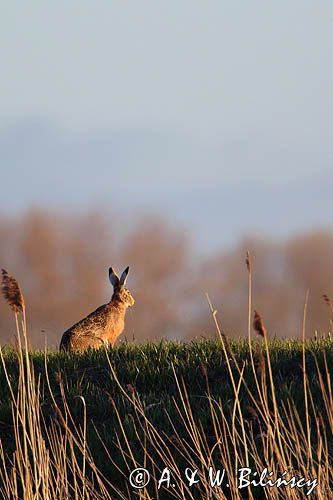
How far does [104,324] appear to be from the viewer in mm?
13812

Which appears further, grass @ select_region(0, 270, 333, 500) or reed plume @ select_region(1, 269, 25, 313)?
grass @ select_region(0, 270, 333, 500)

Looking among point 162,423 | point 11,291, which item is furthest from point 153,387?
point 11,291

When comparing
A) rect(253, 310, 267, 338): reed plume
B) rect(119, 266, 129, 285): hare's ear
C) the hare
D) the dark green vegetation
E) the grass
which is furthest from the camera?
rect(119, 266, 129, 285): hare's ear

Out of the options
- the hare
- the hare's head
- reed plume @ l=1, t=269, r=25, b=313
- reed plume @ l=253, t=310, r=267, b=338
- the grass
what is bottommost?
the grass

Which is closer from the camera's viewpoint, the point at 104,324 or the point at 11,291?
the point at 11,291

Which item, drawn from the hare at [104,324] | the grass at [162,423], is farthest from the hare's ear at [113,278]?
the grass at [162,423]

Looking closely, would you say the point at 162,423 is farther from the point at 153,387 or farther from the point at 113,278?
the point at 113,278

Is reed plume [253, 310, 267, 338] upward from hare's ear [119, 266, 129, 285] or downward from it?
downward

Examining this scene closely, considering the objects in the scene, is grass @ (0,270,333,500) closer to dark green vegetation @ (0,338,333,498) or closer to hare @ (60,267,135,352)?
dark green vegetation @ (0,338,333,498)

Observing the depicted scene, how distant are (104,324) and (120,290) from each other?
3.04ft

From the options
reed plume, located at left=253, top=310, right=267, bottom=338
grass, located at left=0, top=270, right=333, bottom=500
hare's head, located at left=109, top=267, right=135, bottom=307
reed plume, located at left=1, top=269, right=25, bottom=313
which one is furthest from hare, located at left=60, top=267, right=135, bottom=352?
reed plume, located at left=253, top=310, right=267, bottom=338

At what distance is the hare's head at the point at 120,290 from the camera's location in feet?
47.6

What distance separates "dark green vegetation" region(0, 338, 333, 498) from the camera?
26.7ft

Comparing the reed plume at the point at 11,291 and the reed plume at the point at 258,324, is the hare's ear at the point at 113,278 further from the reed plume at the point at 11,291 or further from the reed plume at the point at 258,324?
the reed plume at the point at 258,324
